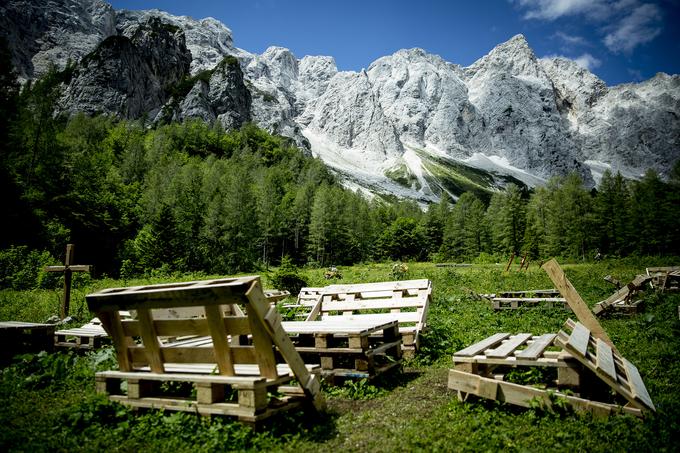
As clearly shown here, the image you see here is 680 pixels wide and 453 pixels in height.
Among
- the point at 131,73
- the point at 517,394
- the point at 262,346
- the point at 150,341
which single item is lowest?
the point at 517,394

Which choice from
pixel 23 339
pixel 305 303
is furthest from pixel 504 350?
pixel 23 339

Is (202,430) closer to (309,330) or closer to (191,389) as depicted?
(191,389)

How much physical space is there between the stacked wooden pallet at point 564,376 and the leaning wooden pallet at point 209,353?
2315 millimetres

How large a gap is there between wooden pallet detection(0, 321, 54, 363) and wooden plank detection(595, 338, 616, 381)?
1097 centimetres

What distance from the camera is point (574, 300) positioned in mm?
6855

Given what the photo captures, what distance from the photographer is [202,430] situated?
15.6 ft

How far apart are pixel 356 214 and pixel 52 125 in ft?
197

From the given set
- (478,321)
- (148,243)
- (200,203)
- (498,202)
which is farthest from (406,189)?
(478,321)

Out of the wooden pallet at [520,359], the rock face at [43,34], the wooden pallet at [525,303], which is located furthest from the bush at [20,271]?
the rock face at [43,34]

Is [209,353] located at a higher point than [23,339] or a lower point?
higher

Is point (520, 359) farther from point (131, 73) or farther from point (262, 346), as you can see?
point (131, 73)

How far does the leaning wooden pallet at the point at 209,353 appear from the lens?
4492 mm

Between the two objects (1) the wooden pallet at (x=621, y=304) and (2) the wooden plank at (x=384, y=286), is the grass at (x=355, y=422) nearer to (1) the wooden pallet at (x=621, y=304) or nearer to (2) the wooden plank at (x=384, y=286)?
(2) the wooden plank at (x=384, y=286)

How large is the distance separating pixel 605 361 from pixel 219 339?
5.18 meters
